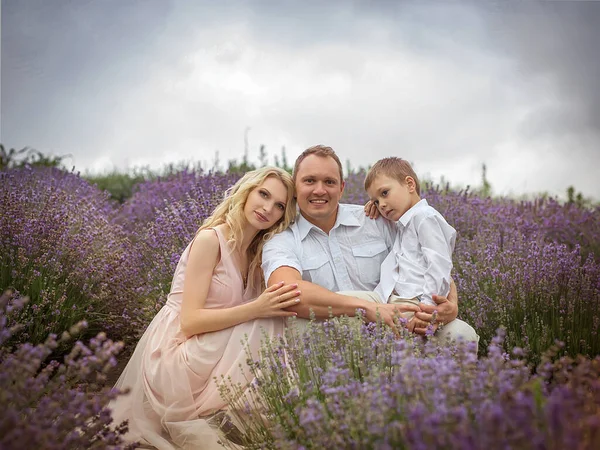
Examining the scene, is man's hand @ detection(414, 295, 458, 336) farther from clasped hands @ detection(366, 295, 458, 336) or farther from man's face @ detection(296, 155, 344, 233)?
man's face @ detection(296, 155, 344, 233)

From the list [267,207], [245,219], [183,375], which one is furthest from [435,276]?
[183,375]

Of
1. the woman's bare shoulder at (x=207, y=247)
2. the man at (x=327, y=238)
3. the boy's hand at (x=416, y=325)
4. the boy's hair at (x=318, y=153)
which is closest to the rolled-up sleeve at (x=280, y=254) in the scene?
the man at (x=327, y=238)

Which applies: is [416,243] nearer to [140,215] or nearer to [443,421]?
[443,421]

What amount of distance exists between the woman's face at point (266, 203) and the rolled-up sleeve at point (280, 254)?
0.10 m

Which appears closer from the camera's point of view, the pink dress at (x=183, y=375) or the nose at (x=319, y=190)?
the pink dress at (x=183, y=375)

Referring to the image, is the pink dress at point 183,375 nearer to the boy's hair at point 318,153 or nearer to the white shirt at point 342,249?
the white shirt at point 342,249

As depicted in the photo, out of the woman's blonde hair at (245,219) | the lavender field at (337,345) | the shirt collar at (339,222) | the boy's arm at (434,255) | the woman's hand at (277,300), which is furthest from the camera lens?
the shirt collar at (339,222)

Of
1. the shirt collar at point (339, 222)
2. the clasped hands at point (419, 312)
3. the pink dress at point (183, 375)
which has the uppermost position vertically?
the shirt collar at point (339, 222)

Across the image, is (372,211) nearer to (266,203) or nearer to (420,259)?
(420,259)

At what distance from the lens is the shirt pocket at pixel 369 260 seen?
9.62ft

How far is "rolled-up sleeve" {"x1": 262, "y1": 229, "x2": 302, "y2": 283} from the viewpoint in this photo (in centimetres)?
266

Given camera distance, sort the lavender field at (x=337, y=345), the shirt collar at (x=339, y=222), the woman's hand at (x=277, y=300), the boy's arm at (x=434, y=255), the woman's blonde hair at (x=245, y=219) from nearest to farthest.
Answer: the lavender field at (x=337, y=345), the woman's hand at (x=277, y=300), the boy's arm at (x=434, y=255), the woman's blonde hair at (x=245, y=219), the shirt collar at (x=339, y=222)

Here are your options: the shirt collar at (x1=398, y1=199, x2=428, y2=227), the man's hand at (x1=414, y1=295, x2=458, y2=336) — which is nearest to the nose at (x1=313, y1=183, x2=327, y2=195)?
the shirt collar at (x1=398, y1=199, x2=428, y2=227)

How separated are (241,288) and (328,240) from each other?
51 centimetres
